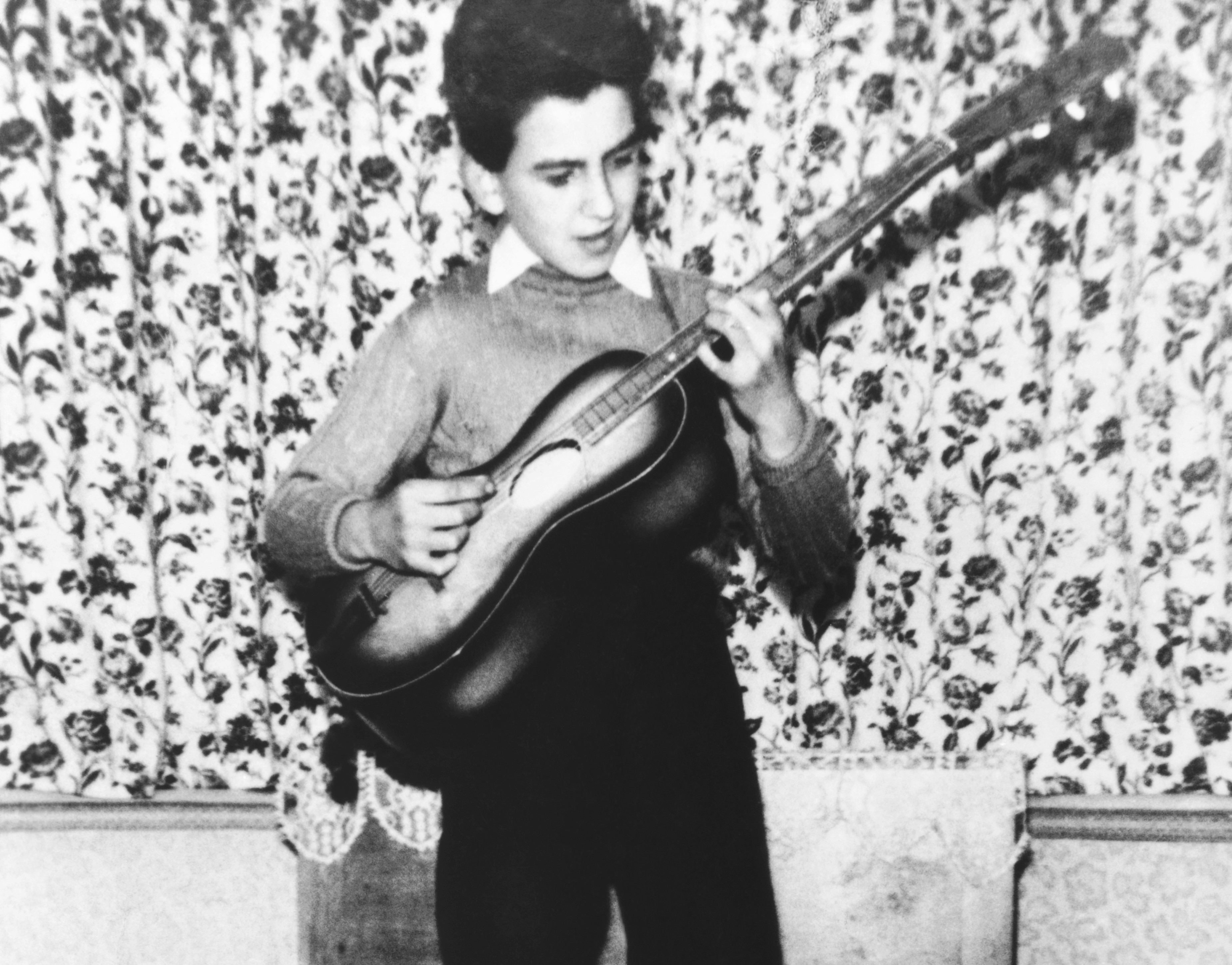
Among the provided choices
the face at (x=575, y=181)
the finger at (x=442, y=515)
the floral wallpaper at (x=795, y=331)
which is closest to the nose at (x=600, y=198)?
the face at (x=575, y=181)

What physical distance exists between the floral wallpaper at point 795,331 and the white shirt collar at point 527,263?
0.39 meters

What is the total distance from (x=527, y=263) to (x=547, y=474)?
9.7 inches

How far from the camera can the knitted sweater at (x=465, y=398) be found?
99 cm

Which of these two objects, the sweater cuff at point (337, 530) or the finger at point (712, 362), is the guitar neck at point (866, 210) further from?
the sweater cuff at point (337, 530)

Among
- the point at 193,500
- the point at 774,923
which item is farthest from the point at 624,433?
the point at 193,500

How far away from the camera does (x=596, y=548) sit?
37.9 inches

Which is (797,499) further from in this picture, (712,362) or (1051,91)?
(1051,91)

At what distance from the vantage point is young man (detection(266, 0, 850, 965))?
915 millimetres

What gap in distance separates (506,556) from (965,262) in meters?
0.90

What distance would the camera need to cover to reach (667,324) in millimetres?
1021

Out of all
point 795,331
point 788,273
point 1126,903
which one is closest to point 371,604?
point 788,273

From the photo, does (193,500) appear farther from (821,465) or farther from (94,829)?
(821,465)

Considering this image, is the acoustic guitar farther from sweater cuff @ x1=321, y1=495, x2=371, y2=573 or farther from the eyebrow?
the eyebrow

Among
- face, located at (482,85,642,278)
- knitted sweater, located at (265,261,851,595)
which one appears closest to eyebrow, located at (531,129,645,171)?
face, located at (482,85,642,278)
